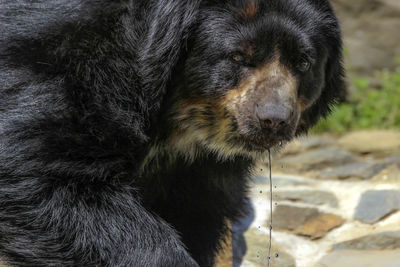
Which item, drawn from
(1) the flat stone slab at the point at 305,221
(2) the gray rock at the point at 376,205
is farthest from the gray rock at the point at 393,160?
(1) the flat stone slab at the point at 305,221

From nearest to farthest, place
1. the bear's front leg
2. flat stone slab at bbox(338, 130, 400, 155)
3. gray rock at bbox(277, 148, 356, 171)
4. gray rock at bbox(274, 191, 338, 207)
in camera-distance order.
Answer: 1. the bear's front leg
2. gray rock at bbox(274, 191, 338, 207)
3. gray rock at bbox(277, 148, 356, 171)
4. flat stone slab at bbox(338, 130, 400, 155)

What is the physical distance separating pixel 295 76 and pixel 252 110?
0.37 metres

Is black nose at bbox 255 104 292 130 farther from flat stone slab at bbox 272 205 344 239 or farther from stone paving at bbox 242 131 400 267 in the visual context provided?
flat stone slab at bbox 272 205 344 239

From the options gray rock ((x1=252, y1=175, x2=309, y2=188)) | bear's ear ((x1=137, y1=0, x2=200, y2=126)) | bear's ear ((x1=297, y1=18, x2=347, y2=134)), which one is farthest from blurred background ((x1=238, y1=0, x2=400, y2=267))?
bear's ear ((x1=137, y1=0, x2=200, y2=126))

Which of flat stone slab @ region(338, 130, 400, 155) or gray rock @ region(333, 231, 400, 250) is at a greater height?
gray rock @ region(333, 231, 400, 250)

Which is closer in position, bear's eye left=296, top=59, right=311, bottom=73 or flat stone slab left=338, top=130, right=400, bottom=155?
bear's eye left=296, top=59, right=311, bottom=73

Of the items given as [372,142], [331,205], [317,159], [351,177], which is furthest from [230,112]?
[372,142]

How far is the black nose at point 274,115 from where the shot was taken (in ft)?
13.6

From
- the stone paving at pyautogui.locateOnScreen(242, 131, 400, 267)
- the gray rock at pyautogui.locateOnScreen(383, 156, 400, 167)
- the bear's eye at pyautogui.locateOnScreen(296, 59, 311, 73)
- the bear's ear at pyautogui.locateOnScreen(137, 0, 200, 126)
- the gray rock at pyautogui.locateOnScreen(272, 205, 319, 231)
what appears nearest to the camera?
the bear's ear at pyautogui.locateOnScreen(137, 0, 200, 126)

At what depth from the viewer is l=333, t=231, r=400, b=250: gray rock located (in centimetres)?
585

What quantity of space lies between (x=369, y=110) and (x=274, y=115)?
5.50 m

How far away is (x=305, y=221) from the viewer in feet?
21.1

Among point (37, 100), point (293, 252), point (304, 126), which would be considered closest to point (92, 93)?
point (37, 100)

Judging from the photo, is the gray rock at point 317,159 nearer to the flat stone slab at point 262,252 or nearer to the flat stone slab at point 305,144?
the flat stone slab at point 305,144
